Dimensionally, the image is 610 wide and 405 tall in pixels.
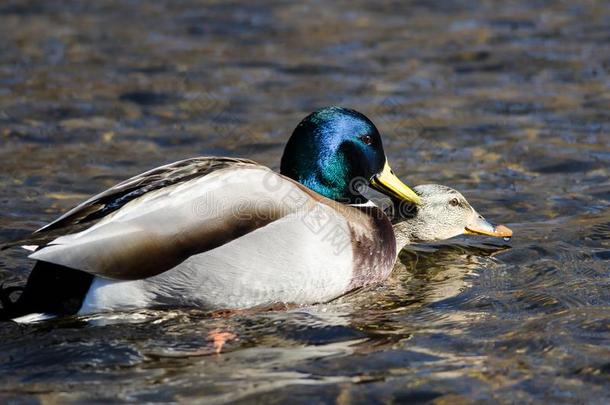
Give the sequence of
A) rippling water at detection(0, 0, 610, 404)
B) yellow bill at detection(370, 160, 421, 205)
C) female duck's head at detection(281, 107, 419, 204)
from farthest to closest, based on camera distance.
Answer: yellow bill at detection(370, 160, 421, 205) < female duck's head at detection(281, 107, 419, 204) < rippling water at detection(0, 0, 610, 404)

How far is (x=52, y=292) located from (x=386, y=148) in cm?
420

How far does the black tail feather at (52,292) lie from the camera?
246 inches

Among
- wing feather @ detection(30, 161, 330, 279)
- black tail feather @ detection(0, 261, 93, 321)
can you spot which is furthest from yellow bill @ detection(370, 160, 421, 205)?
black tail feather @ detection(0, 261, 93, 321)

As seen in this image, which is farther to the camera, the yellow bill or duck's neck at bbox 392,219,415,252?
duck's neck at bbox 392,219,415,252

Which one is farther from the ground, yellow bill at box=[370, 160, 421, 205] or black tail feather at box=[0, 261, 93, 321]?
yellow bill at box=[370, 160, 421, 205]

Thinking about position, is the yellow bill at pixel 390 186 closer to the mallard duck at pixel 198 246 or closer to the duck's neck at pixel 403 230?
the duck's neck at pixel 403 230

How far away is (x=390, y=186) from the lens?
24.4ft

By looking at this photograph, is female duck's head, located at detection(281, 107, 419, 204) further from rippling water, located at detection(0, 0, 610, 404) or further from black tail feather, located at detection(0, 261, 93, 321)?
black tail feather, located at detection(0, 261, 93, 321)

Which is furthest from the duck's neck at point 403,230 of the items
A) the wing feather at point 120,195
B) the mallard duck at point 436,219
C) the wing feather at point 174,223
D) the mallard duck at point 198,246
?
the wing feather at point 120,195

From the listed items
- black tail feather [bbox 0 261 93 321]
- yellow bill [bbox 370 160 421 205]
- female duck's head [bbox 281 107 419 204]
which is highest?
female duck's head [bbox 281 107 419 204]

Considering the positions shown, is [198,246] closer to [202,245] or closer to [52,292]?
[202,245]

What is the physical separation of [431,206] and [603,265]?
1.15 m

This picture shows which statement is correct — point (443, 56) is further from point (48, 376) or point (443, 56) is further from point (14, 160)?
point (48, 376)

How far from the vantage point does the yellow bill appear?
24.2 feet
